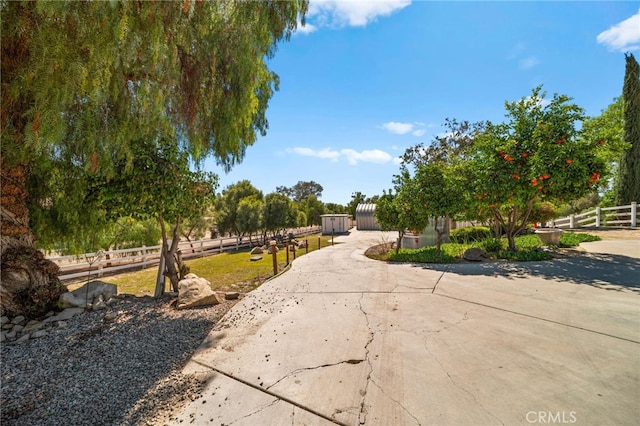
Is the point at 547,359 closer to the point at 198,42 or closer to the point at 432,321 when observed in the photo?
the point at 432,321

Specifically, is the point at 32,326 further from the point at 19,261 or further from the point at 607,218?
the point at 607,218

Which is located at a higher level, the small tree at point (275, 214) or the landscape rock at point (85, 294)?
the small tree at point (275, 214)

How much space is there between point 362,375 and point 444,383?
77cm

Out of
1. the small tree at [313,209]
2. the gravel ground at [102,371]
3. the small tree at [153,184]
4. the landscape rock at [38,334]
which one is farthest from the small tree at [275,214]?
the landscape rock at [38,334]

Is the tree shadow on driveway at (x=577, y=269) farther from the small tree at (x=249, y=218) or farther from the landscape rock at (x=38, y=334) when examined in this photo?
the small tree at (x=249, y=218)

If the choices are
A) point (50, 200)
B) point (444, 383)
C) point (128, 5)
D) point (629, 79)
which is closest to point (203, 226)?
point (50, 200)

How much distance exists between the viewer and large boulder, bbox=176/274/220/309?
4860 millimetres

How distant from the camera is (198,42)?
409cm

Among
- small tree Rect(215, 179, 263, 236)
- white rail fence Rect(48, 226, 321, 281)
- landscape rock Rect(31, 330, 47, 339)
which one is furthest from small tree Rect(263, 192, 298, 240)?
landscape rock Rect(31, 330, 47, 339)

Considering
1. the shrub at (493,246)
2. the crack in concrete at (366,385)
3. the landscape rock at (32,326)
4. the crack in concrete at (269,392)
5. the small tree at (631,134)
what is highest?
the small tree at (631,134)

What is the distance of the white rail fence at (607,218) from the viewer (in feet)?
43.1

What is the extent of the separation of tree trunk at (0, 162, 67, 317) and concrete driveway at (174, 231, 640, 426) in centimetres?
292

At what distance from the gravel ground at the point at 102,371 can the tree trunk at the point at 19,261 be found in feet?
2.47

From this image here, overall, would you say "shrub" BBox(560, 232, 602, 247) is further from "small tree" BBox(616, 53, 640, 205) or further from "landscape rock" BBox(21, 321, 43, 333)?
"landscape rock" BBox(21, 321, 43, 333)
